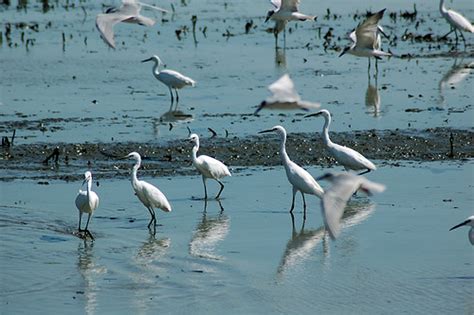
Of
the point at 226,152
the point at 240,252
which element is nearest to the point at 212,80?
the point at 226,152

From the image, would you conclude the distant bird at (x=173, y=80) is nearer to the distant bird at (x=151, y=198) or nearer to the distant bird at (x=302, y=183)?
the distant bird at (x=302, y=183)

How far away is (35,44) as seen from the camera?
22.5 m

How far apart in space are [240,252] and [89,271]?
1296 mm

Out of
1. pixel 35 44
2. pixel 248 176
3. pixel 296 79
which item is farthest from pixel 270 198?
pixel 35 44

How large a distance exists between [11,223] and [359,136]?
16.8ft

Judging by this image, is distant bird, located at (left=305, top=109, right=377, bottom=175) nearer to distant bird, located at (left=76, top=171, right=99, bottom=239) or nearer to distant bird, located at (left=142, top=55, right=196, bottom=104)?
distant bird, located at (left=76, top=171, right=99, bottom=239)

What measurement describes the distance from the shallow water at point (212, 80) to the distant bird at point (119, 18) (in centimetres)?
254

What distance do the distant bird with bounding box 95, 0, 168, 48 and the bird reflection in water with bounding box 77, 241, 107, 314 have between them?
2046mm

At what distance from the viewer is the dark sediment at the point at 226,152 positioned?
1277 centimetres

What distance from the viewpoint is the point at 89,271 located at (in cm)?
912

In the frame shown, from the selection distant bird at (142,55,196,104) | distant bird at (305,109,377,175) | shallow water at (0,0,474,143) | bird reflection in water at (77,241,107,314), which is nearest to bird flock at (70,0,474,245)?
distant bird at (305,109,377,175)

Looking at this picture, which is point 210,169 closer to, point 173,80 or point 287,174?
point 287,174

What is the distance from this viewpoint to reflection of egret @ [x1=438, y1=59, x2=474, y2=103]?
17469 millimetres

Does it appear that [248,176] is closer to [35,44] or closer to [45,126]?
[45,126]
